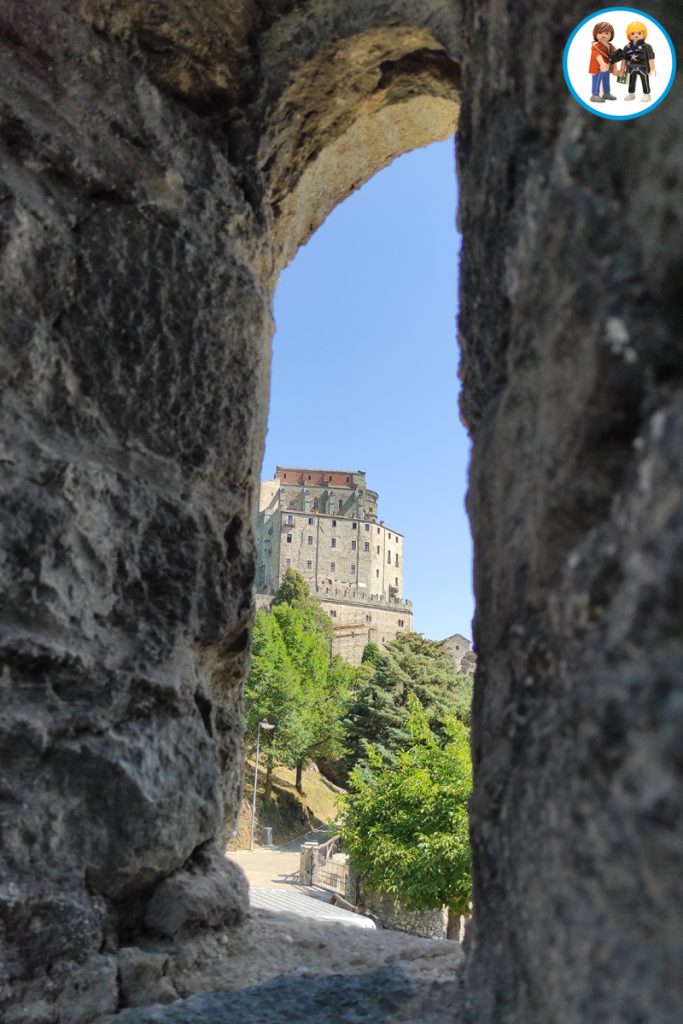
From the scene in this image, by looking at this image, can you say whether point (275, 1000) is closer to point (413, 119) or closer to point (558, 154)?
point (558, 154)

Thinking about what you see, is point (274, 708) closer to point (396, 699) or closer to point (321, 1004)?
point (396, 699)

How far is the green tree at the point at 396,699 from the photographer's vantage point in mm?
27136

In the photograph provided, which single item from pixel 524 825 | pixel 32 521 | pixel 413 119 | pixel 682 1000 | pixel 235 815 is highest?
pixel 413 119

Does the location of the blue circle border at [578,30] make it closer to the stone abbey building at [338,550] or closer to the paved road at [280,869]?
the paved road at [280,869]

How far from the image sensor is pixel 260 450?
426cm

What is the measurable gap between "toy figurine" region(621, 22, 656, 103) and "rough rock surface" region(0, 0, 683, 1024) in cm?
8

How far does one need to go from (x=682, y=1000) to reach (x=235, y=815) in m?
3.39

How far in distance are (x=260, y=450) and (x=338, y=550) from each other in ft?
205

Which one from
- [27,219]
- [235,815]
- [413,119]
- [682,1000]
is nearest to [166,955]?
[235,815]

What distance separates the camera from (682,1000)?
1087mm

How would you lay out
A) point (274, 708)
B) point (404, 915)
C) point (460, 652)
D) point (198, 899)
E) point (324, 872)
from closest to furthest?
1. point (198, 899)
2. point (404, 915)
3. point (324, 872)
4. point (274, 708)
5. point (460, 652)

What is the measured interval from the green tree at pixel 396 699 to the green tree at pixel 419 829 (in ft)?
23.8

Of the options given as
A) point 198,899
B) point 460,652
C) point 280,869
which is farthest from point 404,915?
point 460,652

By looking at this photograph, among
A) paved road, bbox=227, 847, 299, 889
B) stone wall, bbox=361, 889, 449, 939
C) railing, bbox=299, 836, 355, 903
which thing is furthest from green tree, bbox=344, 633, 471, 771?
stone wall, bbox=361, 889, 449, 939
